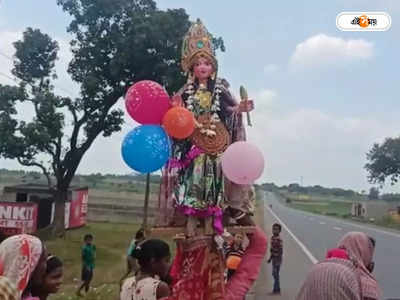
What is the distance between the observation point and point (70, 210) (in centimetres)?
2772

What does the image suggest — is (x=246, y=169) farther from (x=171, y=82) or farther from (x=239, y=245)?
(x=171, y=82)

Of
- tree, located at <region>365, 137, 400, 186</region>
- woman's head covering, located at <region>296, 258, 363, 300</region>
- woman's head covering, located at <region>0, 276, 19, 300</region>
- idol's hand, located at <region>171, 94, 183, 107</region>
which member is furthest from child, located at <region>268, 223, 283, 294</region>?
tree, located at <region>365, 137, 400, 186</region>

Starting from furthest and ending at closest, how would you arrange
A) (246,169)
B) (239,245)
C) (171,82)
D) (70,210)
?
(70,210) → (171,82) → (239,245) → (246,169)

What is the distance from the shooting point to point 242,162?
416 cm

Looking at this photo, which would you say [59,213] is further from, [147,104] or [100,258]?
[147,104]

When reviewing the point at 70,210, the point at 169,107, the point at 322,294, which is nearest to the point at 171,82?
the point at 70,210

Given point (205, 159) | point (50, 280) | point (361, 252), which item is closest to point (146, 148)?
point (205, 159)

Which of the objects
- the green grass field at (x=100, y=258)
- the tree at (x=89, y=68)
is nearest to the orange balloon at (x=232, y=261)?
the green grass field at (x=100, y=258)

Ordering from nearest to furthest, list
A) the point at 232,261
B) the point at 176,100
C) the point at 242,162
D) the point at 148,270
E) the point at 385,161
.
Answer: the point at 148,270 < the point at 242,162 < the point at 176,100 < the point at 232,261 < the point at 385,161

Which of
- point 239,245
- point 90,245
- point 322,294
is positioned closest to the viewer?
point 322,294

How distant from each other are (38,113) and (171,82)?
5526mm

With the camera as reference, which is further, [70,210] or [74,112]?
[70,210]

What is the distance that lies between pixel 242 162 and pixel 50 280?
164 cm

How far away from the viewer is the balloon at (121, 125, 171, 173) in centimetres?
427
